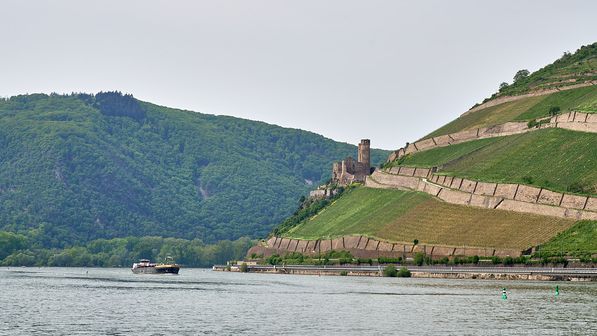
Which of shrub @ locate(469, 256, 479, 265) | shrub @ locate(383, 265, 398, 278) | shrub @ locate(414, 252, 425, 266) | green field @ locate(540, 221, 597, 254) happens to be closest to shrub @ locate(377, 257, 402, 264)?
shrub @ locate(414, 252, 425, 266)

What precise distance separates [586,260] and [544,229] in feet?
62.9

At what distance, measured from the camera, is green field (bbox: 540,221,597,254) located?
527 ft

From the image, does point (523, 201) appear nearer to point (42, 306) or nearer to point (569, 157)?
point (569, 157)

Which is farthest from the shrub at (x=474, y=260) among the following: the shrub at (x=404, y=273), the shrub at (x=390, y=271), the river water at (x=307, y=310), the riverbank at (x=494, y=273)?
the river water at (x=307, y=310)

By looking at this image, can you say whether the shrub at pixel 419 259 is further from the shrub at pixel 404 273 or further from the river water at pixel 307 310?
the river water at pixel 307 310

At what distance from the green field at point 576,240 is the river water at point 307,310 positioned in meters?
19.1

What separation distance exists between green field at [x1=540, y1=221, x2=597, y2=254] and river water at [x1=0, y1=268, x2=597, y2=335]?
753 inches

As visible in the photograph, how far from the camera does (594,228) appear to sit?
165875mm

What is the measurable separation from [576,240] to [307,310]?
71.6 meters

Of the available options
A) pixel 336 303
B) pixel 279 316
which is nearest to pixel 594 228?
pixel 336 303

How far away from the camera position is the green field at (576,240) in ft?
527

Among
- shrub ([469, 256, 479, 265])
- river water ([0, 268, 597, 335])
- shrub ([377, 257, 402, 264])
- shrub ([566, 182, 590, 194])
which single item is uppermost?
shrub ([566, 182, 590, 194])

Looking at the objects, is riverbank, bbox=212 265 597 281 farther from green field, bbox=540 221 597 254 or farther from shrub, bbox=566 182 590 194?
shrub, bbox=566 182 590 194

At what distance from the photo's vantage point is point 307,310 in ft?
336
